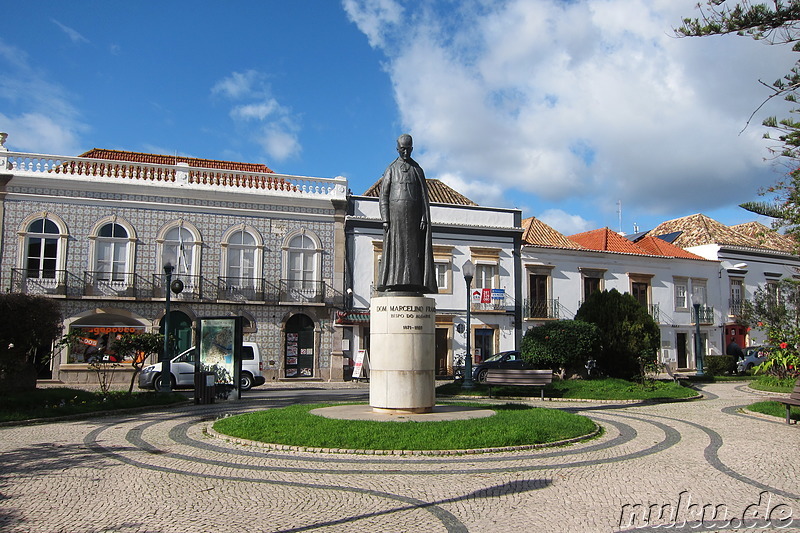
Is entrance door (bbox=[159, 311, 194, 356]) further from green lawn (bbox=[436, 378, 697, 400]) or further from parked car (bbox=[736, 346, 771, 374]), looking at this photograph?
parked car (bbox=[736, 346, 771, 374])

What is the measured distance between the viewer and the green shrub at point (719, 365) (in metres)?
28.7

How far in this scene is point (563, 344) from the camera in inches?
784

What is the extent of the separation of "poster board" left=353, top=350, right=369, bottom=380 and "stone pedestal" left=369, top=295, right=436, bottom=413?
1594cm

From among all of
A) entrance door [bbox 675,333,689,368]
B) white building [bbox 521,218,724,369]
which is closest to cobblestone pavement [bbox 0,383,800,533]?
white building [bbox 521,218,724,369]

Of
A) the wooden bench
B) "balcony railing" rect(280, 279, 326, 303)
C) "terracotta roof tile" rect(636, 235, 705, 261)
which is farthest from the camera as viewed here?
"terracotta roof tile" rect(636, 235, 705, 261)

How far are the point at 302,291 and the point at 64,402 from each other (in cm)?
1451

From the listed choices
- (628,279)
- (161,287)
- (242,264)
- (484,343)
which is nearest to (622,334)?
(484,343)

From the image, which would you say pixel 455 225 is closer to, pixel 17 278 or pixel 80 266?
pixel 80 266

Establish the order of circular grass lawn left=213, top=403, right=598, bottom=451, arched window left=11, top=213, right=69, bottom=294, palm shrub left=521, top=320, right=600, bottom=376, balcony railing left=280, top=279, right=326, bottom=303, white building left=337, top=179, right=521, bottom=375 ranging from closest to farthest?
circular grass lawn left=213, top=403, right=598, bottom=451 → palm shrub left=521, top=320, right=600, bottom=376 → arched window left=11, top=213, right=69, bottom=294 → balcony railing left=280, top=279, right=326, bottom=303 → white building left=337, top=179, right=521, bottom=375

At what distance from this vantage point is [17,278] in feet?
82.9

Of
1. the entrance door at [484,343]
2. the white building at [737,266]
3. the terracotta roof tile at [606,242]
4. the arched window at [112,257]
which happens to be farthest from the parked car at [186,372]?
the white building at [737,266]

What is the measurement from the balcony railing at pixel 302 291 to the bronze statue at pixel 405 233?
1670cm

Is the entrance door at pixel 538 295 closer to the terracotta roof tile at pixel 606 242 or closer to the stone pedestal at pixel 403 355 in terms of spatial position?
the terracotta roof tile at pixel 606 242

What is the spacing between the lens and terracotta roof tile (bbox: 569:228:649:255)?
36219mm
